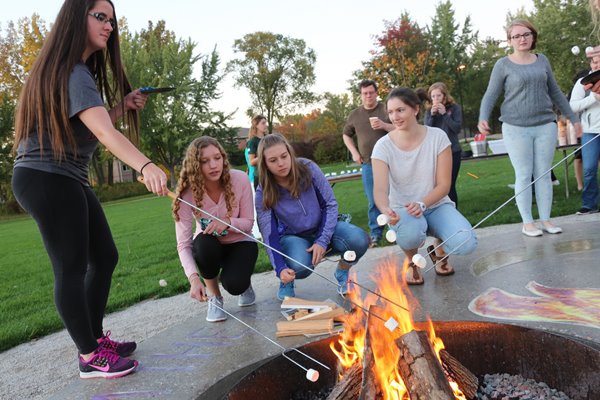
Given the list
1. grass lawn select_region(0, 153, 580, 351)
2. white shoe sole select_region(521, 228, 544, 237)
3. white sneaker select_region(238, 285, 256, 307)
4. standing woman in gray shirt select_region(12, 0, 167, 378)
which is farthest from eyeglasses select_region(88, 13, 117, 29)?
white shoe sole select_region(521, 228, 544, 237)

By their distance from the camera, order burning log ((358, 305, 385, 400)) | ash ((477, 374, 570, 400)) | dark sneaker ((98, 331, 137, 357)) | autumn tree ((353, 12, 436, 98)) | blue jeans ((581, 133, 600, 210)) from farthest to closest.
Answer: autumn tree ((353, 12, 436, 98)), blue jeans ((581, 133, 600, 210)), dark sneaker ((98, 331, 137, 357)), ash ((477, 374, 570, 400)), burning log ((358, 305, 385, 400))

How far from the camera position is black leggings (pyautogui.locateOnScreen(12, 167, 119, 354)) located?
250 cm

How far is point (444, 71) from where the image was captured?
39.4 metres

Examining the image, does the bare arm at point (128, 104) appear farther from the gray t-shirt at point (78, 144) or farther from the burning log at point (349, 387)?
the burning log at point (349, 387)

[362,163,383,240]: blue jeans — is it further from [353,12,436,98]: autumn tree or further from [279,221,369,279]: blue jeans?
[353,12,436,98]: autumn tree

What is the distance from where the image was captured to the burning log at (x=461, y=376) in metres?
2.06

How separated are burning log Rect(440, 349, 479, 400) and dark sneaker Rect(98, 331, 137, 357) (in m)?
1.86

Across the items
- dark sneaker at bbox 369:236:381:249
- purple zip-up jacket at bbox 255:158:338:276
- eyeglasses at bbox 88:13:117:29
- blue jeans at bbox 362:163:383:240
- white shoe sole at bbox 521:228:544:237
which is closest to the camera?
eyeglasses at bbox 88:13:117:29

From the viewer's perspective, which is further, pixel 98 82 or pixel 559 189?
pixel 559 189

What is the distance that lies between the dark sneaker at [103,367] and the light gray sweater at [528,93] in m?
3.78

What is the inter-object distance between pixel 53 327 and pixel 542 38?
3385 centimetres

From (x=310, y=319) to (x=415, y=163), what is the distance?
1425 millimetres

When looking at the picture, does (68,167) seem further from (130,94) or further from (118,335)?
(118,335)

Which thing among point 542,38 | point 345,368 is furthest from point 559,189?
point 542,38
